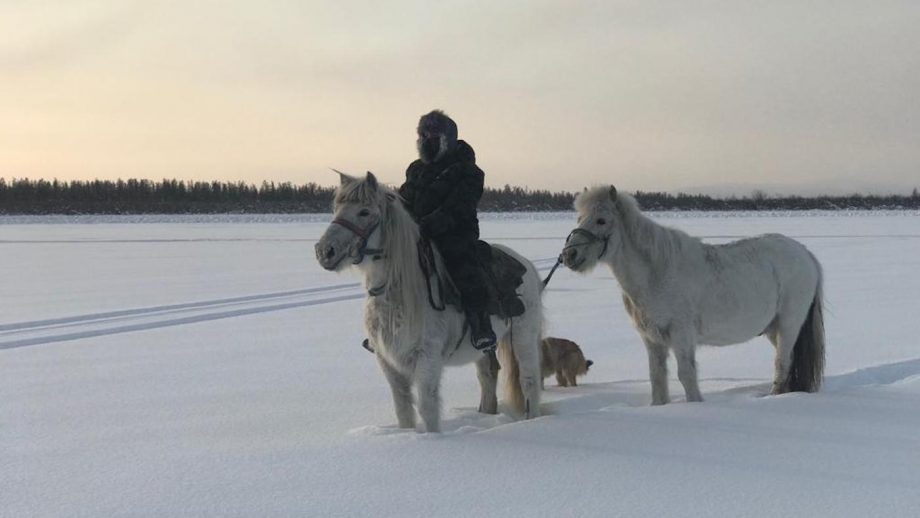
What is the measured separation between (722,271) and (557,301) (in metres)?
5.52

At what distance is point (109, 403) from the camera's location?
15.0ft

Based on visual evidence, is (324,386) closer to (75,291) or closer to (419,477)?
(419,477)

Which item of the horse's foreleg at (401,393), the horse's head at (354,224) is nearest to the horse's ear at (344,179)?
the horse's head at (354,224)

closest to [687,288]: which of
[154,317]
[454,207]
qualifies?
[454,207]

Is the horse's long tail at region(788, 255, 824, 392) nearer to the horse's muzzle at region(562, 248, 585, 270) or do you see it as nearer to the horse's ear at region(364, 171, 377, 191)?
the horse's muzzle at region(562, 248, 585, 270)

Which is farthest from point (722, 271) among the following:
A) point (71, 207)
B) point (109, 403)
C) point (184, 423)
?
point (71, 207)

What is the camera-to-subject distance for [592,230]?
4645 millimetres

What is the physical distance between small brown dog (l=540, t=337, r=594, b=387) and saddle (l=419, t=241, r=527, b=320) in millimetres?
1299

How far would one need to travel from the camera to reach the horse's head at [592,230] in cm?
457

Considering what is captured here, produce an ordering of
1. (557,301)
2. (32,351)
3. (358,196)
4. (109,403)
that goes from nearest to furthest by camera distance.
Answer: (358,196)
(109,403)
(32,351)
(557,301)

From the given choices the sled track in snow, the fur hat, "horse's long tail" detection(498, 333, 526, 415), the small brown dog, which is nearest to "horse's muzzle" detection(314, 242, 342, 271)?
the fur hat

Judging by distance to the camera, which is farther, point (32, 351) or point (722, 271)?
point (32, 351)

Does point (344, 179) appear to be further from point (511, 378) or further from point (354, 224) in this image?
point (511, 378)

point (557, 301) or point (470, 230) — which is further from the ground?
point (470, 230)
